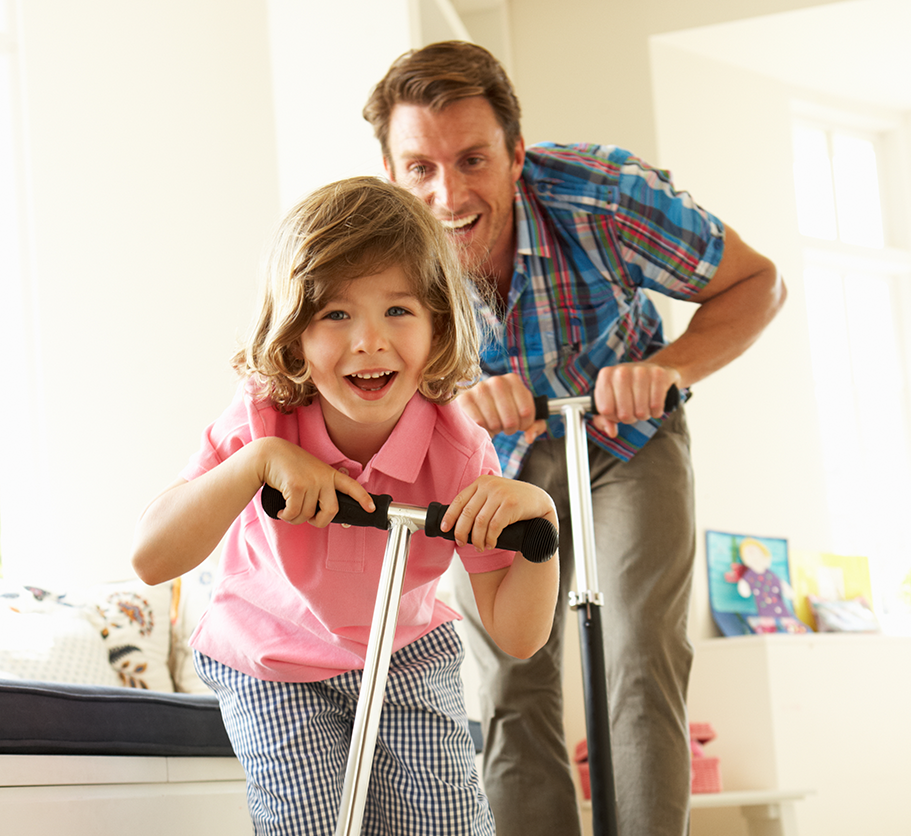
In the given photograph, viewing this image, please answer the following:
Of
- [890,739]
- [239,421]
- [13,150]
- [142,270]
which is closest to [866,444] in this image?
[890,739]

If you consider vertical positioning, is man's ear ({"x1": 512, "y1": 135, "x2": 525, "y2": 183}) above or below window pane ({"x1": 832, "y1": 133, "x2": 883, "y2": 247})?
Result: below

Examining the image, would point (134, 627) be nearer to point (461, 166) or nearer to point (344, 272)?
point (461, 166)

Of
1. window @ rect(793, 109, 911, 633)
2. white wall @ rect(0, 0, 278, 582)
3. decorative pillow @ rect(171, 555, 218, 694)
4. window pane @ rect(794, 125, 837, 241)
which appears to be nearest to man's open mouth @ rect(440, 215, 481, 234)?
decorative pillow @ rect(171, 555, 218, 694)

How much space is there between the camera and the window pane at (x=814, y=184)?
468 centimetres

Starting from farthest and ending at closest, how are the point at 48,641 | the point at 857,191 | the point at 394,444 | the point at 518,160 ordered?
the point at 857,191 < the point at 48,641 < the point at 518,160 < the point at 394,444

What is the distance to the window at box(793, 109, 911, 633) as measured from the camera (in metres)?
4.60

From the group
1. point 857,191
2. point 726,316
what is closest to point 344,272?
point 726,316

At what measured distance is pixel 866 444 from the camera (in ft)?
15.4

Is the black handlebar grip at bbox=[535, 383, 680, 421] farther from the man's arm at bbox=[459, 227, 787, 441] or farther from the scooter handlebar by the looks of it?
the scooter handlebar

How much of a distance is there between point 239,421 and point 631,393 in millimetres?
623

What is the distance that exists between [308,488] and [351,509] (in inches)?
2.0

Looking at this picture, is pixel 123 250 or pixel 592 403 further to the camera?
pixel 123 250

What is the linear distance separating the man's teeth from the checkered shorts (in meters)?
0.74

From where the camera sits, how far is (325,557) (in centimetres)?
128
